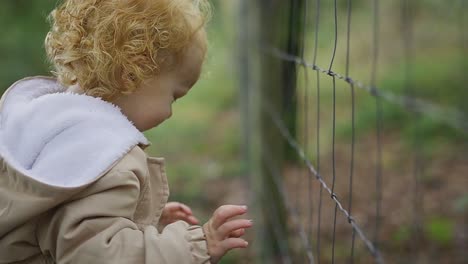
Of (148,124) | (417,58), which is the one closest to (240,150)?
(417,58)

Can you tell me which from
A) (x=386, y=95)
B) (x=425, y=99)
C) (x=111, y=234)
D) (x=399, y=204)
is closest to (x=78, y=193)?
(x=111, y=234)

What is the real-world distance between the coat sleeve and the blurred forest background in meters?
0.59

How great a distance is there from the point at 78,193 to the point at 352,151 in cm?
58

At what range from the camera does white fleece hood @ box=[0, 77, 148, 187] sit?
1.45 meters

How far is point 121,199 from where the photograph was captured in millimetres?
1435

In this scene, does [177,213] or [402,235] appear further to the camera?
[402,235]

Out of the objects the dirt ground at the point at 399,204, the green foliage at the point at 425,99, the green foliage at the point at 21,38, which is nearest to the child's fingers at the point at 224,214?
the dirt ground at the point at 399,204

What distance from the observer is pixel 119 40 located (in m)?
1.57

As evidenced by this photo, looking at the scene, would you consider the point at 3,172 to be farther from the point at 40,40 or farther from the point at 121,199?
the point at 40,40

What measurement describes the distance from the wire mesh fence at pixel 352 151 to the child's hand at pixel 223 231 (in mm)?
267

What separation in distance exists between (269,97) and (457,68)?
510 centimetres

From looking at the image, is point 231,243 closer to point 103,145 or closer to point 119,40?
point 103,145

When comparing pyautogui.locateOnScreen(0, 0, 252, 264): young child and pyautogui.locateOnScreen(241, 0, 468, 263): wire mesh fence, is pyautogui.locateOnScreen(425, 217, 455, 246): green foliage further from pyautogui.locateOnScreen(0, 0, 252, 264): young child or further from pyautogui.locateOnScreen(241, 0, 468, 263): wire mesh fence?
pyautogui.locateOnScreen(0, 0, 252, 264): young child

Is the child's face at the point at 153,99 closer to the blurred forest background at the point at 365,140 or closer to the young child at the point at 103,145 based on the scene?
the young child at the point at 103,145
